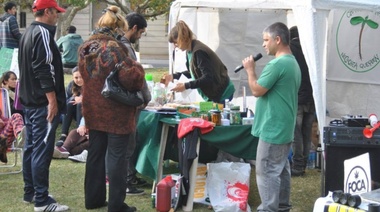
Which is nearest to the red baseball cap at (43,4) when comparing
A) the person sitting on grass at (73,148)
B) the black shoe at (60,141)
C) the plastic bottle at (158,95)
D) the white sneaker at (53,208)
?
the white sneaker at (53,208)

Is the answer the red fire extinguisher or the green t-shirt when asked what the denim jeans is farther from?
the green t-shirt

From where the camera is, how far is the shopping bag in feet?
19.6

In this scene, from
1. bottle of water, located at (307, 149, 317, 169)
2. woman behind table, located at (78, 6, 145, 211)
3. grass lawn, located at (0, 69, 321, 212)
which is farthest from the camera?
bottle of water, located at (307, 149, 317, 169)

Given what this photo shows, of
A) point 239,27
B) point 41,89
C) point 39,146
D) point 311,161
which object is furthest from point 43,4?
point 239,27

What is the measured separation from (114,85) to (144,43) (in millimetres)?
32059

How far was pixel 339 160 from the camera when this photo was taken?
5.51 metres

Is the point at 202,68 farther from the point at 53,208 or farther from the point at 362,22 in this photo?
the point at 362,22

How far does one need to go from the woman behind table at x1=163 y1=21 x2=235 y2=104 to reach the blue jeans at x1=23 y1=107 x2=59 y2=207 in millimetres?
1766

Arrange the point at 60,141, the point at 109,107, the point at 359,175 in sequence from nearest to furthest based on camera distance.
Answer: the point at 359,175 < the point at 109,107 < the point at 60,141

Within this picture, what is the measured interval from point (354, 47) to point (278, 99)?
144 inches

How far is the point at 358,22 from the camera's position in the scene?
8430 mm

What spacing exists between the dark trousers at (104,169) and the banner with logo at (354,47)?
12.8 feet

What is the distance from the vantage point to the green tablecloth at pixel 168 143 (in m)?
6.04

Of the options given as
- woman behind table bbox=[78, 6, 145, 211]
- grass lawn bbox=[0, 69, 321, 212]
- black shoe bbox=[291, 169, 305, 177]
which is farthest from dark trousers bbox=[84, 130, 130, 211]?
black shoe bbox=[291, 169, 305, 177]
